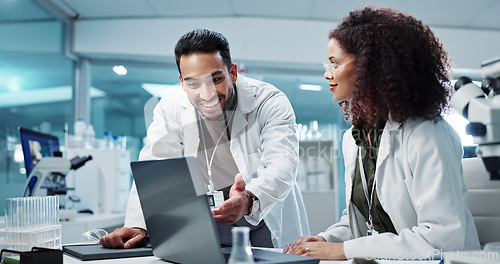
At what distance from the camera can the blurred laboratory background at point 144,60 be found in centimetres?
389

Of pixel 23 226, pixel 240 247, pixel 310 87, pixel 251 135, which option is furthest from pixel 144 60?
pixel 240 247

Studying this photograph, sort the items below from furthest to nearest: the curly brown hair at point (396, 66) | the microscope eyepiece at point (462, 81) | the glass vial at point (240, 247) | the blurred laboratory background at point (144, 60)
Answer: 1. the blurred laboratory background at point (144, 60)
2. the curly brown hair at point (396, 66)
3. the microscope eyepiece at point (462, 81)
4. the glass vial at point (240, 247)

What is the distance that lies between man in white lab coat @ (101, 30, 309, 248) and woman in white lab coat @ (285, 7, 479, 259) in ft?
→ 0.89

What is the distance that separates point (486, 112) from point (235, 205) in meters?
0.67

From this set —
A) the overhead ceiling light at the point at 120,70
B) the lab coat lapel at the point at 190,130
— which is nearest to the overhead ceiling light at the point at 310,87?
the overhead ceiling light at the point at 120,70

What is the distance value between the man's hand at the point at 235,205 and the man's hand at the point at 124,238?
0.31 meters

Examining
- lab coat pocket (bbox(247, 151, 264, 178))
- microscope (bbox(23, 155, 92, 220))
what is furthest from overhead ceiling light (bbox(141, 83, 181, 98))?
lab coat pocket (bbox(247, 151, 264, 178))

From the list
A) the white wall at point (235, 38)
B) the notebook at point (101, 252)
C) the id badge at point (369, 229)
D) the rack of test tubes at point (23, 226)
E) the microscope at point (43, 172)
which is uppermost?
the white wall at point (235, 38)

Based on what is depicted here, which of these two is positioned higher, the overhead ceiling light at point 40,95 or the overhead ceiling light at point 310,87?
the overhead ceiling light at point 310,87

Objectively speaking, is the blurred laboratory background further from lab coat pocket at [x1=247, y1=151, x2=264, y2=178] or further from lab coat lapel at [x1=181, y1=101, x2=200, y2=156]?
lab coat pocket at [x1=247, y1=151, x2=264, y2=178]

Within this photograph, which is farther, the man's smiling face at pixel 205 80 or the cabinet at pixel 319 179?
the cabinet at pixel 319 179

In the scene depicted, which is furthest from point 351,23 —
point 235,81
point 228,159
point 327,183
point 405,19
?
point 327,183

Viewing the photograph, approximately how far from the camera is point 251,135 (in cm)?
177

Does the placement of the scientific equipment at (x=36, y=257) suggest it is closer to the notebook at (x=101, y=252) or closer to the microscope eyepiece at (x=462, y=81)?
the notebook at (x=101, y=252)
